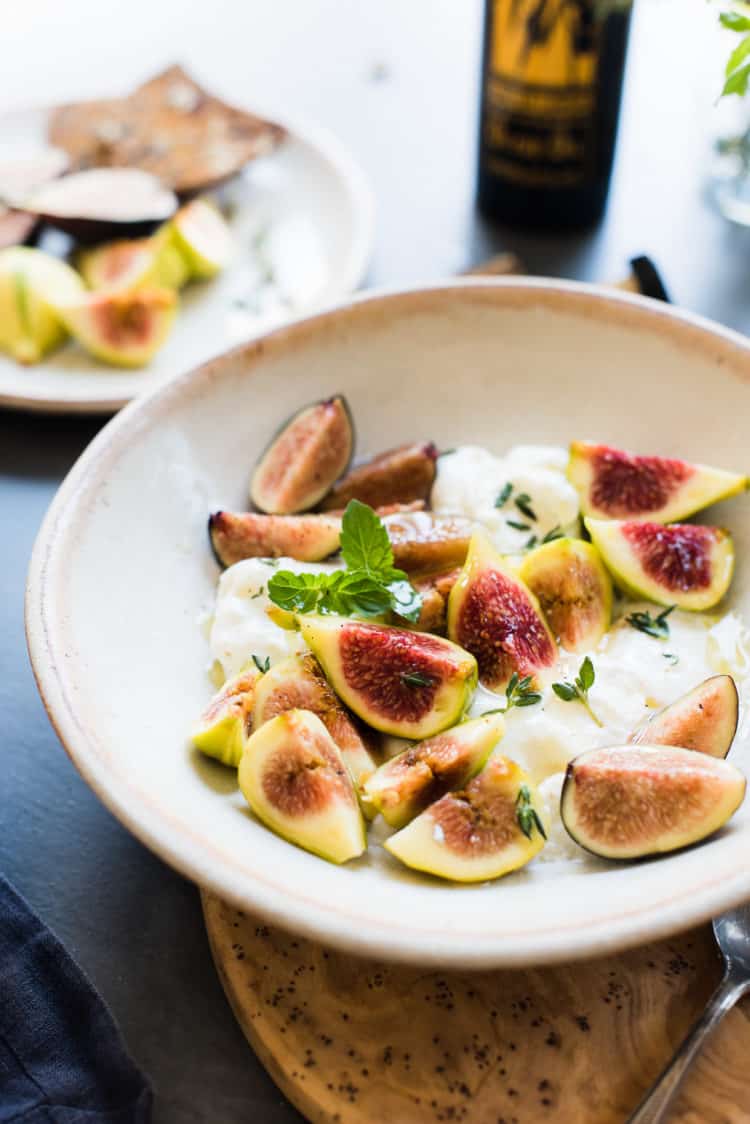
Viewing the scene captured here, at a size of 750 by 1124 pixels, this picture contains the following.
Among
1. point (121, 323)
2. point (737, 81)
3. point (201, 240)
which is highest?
point (737, 81)

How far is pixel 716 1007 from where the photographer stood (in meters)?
1.30

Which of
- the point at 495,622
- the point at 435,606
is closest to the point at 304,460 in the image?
the point at 435,606

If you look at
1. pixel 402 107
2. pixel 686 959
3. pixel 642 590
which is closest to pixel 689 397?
pixel 642 590

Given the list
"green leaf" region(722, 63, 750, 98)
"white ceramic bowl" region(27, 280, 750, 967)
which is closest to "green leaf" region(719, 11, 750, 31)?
"green leaf" region(722, 63, 750, 98)

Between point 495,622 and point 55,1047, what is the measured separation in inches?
31.2

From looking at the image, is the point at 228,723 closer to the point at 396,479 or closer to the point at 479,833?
the point at 479,833

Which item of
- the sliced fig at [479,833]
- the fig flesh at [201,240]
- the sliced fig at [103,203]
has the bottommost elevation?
the sliced fig at [479,833]

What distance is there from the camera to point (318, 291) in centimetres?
266

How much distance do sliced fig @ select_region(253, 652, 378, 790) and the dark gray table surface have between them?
1.05 ft

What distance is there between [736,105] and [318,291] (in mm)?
1248

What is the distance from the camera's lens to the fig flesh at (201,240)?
265 cm

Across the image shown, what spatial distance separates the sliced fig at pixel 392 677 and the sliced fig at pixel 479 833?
0.14 metres

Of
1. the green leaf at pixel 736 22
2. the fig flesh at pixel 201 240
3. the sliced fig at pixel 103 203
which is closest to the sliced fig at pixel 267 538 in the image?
the green leaf at pixel 736 22

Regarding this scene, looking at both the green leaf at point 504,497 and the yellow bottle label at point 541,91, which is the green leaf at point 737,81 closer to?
the green leaf at point 504,497
